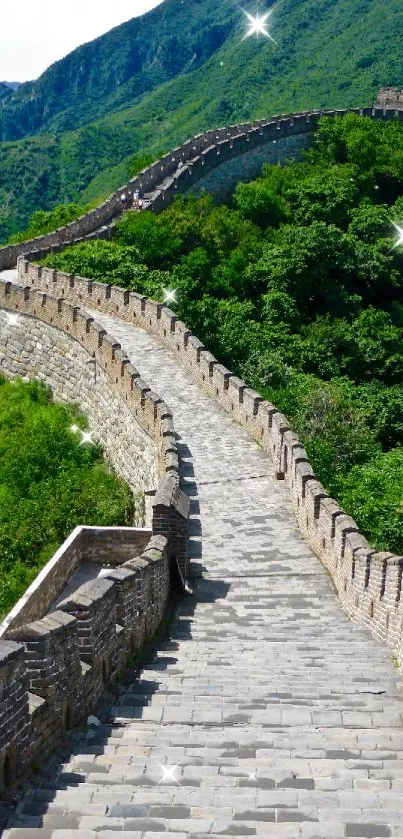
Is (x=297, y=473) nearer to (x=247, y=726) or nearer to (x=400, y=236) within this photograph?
(x=247, y=726)

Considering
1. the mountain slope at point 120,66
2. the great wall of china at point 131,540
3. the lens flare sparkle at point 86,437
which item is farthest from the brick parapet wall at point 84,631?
the mountain slope at point 120,66

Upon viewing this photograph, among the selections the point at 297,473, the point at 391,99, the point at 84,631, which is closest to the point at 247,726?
the point at 84,631

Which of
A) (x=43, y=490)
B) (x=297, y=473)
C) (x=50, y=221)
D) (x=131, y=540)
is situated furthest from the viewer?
(x=50, y=221)

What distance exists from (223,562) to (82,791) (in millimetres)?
6932

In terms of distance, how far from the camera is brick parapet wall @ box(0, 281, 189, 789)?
5953 millimetres

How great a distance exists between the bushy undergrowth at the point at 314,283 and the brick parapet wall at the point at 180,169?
33.2 inches

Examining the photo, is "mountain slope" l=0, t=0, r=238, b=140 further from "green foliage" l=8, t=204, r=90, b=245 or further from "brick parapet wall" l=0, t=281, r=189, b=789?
"brick parapet wall" l=0, t=281, r=189, b=789

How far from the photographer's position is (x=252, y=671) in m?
8.73

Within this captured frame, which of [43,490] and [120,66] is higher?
[120,66]

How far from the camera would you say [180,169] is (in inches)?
1481

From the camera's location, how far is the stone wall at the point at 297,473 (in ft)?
33.6

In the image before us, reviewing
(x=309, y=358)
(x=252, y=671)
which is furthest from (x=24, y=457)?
(x=252, y=671)

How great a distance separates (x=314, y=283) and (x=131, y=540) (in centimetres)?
1866

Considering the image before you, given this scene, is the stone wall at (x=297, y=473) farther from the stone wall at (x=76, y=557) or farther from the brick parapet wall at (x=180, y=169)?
the brick parapet wall at (x=180, y=169)
